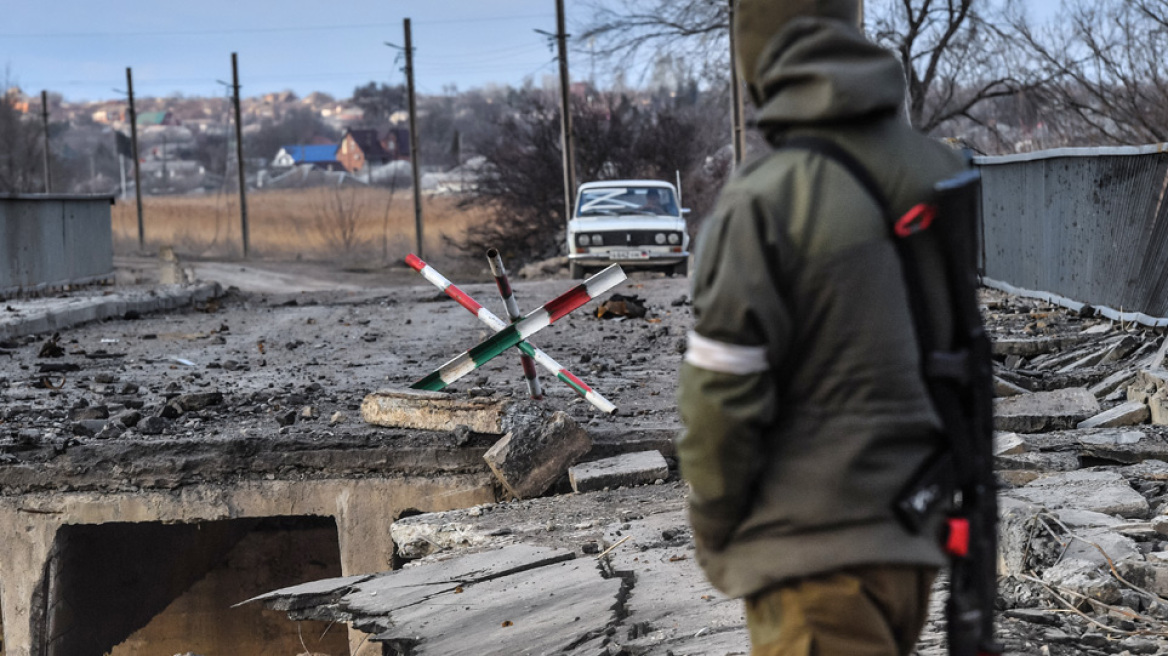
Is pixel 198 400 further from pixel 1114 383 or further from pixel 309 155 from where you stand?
pixel 309 155

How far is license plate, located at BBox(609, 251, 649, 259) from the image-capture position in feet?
59.3

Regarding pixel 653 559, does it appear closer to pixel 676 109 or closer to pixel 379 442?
pixel 379 442

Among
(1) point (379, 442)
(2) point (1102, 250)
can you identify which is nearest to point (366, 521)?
(1) point (379, 442)

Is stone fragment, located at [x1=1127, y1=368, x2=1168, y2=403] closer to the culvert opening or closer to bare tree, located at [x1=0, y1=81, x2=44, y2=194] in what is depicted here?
the culvert opening

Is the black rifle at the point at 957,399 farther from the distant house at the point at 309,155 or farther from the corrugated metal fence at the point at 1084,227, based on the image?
the distant house at the point at 309,155

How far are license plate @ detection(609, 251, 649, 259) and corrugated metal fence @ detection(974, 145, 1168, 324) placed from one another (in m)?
5.82

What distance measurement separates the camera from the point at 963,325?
205 cm

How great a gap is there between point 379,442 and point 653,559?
2.40 m

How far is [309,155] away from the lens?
108500mm

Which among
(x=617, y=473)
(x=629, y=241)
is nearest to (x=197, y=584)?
(x=617, y=473)

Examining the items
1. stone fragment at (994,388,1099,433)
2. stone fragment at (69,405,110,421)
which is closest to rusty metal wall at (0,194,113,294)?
stone fragment at (69,405,110,421)

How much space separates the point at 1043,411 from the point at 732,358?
5455 millimetres

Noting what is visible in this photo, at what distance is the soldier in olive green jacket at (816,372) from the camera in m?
1.90

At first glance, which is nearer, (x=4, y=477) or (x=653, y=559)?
(x=653, y=559)
